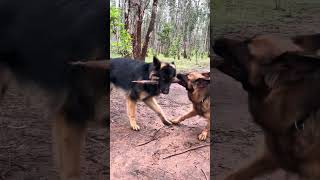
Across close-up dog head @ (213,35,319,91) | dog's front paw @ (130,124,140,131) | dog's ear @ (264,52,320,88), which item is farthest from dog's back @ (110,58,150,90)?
dog's ear @ (264,52,320,88)

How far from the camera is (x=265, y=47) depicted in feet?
6.81

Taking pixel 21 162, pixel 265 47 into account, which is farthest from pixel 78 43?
pixel 21 162

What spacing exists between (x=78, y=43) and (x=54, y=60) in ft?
0.63

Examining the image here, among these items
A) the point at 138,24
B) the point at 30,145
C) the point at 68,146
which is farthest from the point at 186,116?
the point at 30,145

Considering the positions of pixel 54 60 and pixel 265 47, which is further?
pixel 54 60

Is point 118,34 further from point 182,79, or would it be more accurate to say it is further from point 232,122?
point 232,122

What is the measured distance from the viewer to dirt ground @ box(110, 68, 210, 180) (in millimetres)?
2902

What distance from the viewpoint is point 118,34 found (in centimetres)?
281

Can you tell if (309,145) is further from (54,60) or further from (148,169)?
(54,60)

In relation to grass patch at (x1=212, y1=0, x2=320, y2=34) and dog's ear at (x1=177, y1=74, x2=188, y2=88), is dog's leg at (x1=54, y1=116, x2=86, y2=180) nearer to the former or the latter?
dog's ear at (x1=177, y1=74, x2=188, y2=88)

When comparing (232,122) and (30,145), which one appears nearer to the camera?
(232,122)

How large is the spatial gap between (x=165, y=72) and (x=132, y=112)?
1.18ft

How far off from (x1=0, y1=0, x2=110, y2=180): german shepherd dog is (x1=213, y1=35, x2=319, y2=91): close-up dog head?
0.76m

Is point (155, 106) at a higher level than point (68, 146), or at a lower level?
higher
